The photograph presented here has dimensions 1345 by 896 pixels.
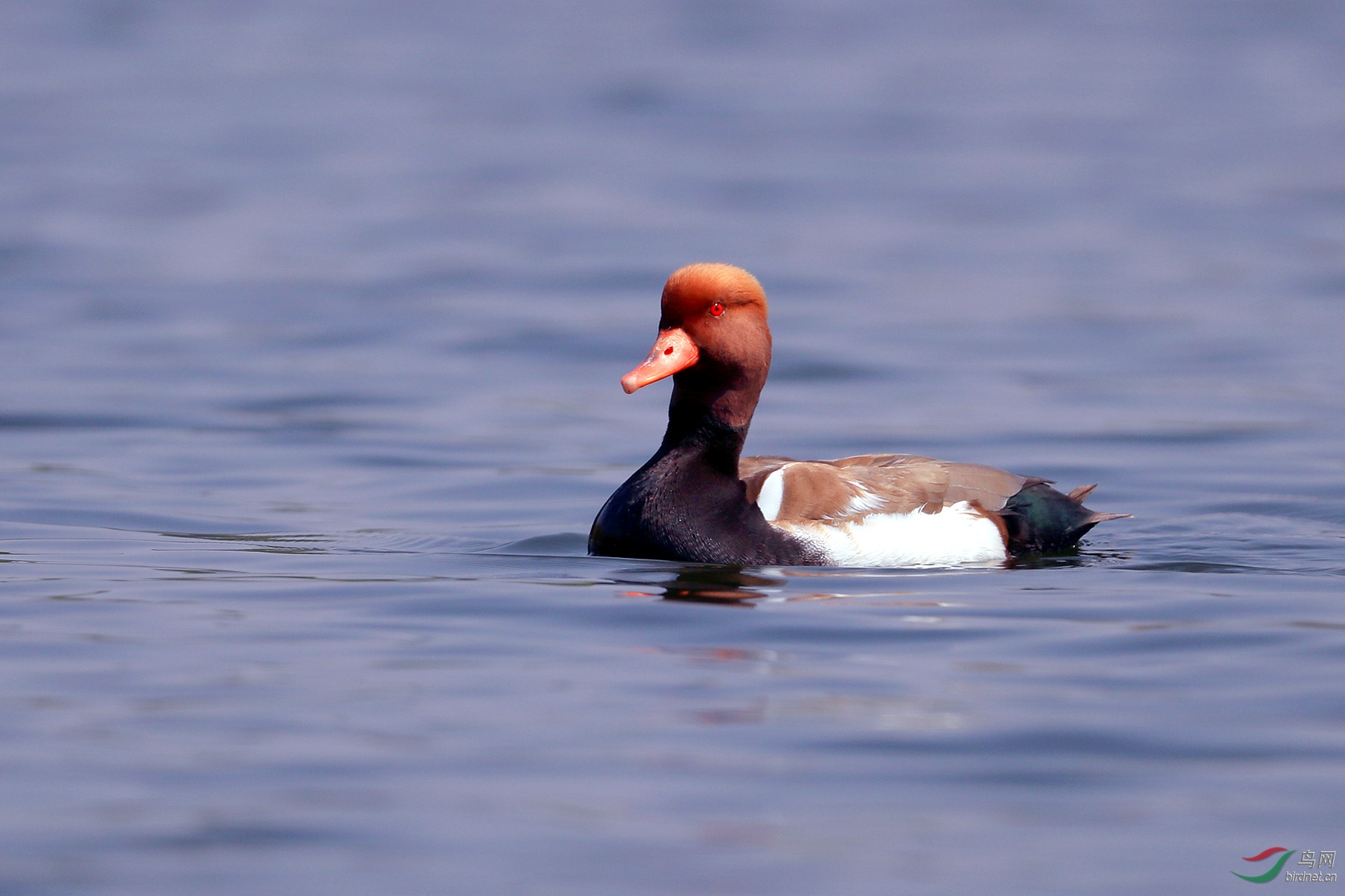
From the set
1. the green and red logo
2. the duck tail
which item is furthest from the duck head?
the green and red logo

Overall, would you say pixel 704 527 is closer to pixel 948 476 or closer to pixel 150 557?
pixel 948 476

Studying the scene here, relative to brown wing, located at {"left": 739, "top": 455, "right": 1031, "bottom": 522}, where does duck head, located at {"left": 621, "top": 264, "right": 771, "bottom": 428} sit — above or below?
above

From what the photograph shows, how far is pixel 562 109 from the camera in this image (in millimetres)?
29594

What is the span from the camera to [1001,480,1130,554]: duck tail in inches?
331

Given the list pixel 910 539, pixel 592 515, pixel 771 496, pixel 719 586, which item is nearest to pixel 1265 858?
pixel 719 586

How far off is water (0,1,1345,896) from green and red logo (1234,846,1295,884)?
1.9 inches

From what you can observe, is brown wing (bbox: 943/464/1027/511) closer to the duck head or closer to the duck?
the duck

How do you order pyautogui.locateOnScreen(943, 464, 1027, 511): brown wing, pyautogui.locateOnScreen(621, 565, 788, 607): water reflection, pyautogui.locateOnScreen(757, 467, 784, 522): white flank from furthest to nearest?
pyautogui.locateOnScreen(943, 464, 1027, 511): brown wing
pyautogui.locateOnScreen(757, 467, 784, 522): white flank
pyautogui.locateOnScreen(621, 565, 788, 607): water reflection

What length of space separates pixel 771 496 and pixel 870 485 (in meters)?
0.47

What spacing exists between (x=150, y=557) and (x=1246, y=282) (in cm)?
1306

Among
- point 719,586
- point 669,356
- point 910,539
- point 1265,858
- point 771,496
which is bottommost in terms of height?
point 1265,858

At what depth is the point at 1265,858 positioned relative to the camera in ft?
15.5

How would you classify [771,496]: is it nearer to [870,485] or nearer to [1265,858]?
[870,485]

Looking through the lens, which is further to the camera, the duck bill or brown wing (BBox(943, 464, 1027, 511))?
brown wing (BBox(943, 464, 1027, 511))
